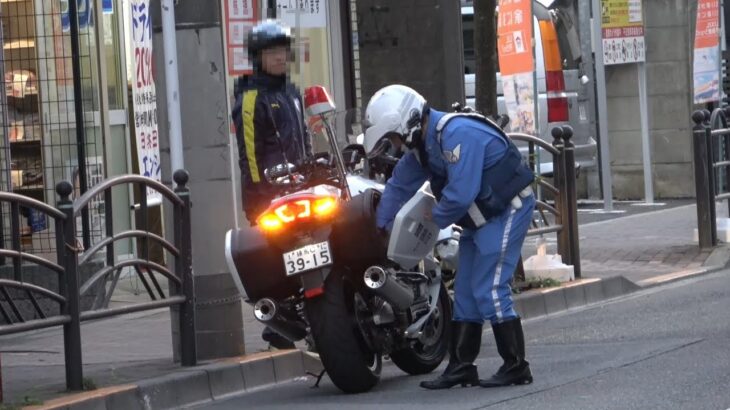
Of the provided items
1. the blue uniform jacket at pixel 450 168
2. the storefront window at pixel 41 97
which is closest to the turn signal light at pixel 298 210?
the blue uniform jacket at pixel 450 168

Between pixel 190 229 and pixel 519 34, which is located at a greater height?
pixel 519 34

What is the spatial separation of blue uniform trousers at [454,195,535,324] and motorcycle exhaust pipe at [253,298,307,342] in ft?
2.80

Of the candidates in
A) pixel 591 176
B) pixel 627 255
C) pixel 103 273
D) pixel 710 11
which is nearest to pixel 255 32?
pixel 103 273

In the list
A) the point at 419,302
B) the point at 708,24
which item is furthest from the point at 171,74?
the point at 708,24

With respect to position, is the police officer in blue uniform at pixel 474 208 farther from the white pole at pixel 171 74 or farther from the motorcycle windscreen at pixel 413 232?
the white pole at pixel 171 74

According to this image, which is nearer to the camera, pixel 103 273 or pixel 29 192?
pixel 103 273

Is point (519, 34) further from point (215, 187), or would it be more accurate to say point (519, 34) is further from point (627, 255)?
point (215, 187)

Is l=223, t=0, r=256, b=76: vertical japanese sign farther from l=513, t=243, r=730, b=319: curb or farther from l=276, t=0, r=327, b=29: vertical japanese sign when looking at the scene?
l=513, t=243, r=730, b=319: curb

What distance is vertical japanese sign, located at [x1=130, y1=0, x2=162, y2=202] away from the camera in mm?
11070

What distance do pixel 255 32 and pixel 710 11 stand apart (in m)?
8.56

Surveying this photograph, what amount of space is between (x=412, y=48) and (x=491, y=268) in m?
8.30

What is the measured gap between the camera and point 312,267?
25.3ft

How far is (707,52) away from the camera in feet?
55.1

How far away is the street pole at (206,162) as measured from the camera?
→ 8805 millimetres
